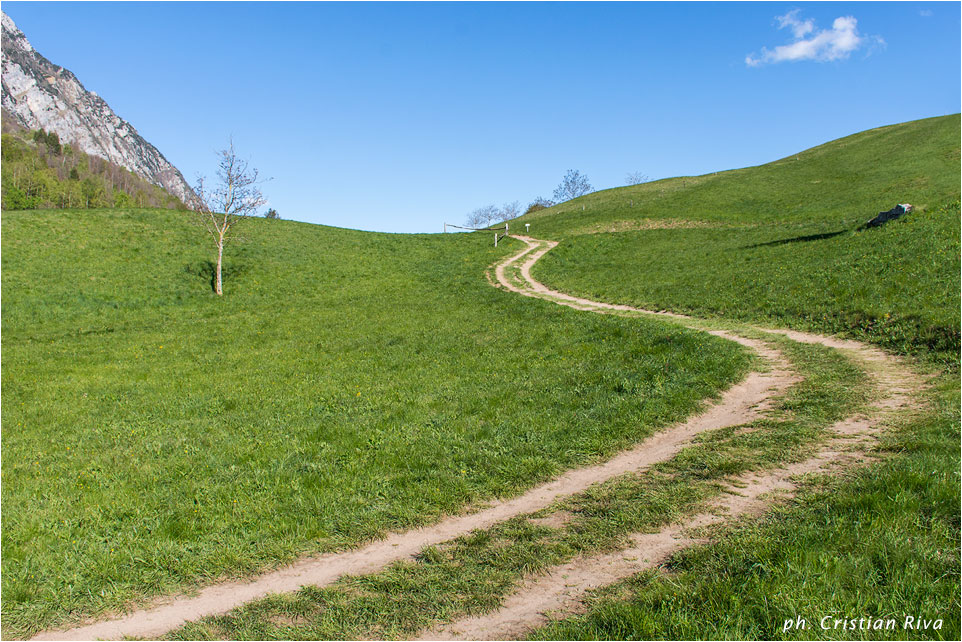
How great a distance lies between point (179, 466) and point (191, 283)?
33777 millimetres

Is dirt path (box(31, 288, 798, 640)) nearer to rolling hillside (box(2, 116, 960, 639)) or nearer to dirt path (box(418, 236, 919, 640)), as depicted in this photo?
rolling hillside (box(2, 116, 960, 639))

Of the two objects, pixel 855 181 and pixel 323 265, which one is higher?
pixel 855 181

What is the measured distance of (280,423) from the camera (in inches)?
451

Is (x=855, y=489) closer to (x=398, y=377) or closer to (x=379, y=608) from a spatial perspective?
(x=379, y=608)

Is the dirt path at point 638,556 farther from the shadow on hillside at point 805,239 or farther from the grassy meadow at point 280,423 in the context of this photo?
the shadow on hillside at point 805,239

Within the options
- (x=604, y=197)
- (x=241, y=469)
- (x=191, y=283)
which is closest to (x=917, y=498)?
(x=241, y=469)

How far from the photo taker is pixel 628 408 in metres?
11.0

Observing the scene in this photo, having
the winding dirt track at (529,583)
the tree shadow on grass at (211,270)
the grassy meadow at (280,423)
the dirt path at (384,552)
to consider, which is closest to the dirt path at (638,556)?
the winding dirt track at (529,583)

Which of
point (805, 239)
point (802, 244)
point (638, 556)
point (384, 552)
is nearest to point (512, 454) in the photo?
point (384, 552)

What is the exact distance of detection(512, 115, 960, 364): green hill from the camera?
57.9ft

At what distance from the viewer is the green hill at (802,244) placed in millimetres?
17641

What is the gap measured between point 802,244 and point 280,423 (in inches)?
1252

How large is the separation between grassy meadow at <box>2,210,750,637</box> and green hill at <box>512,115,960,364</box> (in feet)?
16.7

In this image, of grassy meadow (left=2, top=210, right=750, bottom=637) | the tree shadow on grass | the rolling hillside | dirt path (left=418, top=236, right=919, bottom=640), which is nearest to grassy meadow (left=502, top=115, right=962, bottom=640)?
the rolling hillside
